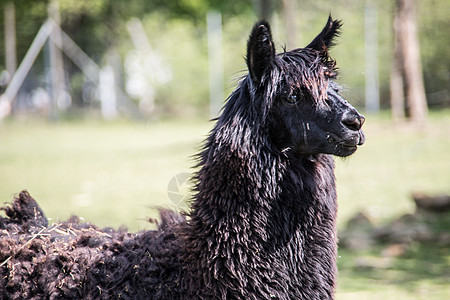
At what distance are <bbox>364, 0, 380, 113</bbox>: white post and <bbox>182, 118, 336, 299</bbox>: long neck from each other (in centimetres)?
2092

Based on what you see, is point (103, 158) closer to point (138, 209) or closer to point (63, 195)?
point (63, 195)

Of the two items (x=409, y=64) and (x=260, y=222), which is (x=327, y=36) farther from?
(x=409, y=64)

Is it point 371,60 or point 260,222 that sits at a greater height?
point 371,60

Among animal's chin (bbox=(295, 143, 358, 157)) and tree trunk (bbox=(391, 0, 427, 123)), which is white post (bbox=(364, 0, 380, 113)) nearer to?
tree trunk (bbox=(391, 0, 427, 123))

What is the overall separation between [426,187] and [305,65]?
727cm

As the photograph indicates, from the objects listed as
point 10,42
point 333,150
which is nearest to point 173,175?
point 333,150

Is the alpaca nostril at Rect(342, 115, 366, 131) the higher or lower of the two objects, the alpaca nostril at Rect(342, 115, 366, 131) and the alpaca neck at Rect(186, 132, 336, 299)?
the higher

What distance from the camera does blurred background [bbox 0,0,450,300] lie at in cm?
604

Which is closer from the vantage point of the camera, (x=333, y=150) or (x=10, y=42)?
(x=333, y=150)

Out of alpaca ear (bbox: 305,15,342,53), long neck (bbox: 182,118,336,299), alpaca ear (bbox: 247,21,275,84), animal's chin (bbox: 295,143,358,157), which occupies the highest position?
alpaca ear (bbox: 305,15,342,53)

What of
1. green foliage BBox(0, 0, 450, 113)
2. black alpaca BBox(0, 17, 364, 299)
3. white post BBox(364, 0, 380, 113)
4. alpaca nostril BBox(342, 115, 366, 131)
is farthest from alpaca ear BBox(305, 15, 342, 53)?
white post BBox(364, 0, 380, 113)

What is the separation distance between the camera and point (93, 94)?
3198cm

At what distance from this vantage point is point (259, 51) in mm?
2469

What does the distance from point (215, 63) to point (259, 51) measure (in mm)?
24512
